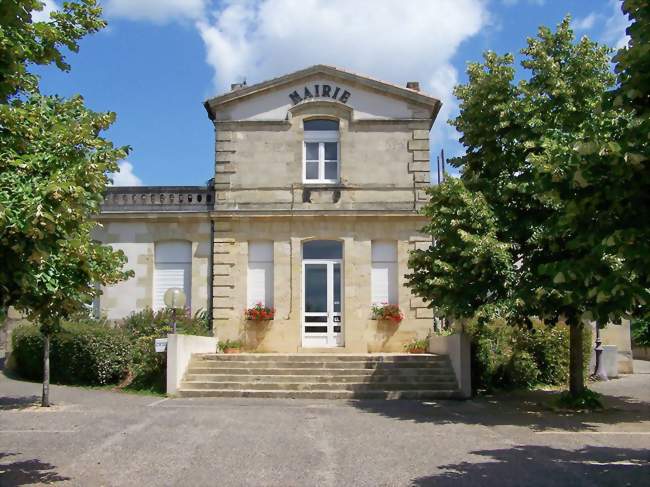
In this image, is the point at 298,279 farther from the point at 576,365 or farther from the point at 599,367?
the point at 576,365

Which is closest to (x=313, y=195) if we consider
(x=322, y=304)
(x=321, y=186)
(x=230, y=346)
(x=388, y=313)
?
(x=321, y=186)

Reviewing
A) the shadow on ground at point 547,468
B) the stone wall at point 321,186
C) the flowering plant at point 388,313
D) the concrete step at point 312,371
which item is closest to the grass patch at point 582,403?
the concrete step at point 312,371

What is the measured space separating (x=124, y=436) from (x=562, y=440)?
20.4 ft

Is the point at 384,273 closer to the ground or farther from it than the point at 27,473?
farther from it

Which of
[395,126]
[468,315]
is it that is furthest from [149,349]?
[395,126]

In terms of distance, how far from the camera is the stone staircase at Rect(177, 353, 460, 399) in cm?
1527

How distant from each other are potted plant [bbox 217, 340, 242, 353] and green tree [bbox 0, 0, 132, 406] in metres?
11.8

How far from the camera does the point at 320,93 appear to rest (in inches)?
798

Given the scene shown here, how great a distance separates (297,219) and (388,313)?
3.59 metres

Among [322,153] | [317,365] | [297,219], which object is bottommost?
[317,365]

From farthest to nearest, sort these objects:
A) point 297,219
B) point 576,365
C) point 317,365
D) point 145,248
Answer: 1. point 145,248
2. point 297,219
3. point 317,365
4. point 576,365

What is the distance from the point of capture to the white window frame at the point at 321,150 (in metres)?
20.1

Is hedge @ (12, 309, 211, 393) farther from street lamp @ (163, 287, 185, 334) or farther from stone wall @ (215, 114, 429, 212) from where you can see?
stone wall @ (215, 114, 429, 212)

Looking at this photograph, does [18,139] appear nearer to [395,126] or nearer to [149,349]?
[149,349]
